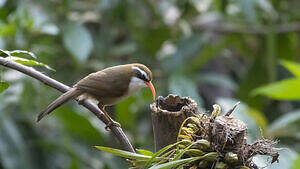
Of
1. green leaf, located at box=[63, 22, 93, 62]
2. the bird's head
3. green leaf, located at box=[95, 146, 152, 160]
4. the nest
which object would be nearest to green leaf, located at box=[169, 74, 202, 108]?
green leaf, located at box=[63, 22, 93, 62]

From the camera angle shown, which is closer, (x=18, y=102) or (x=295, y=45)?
(x=18, y=102)

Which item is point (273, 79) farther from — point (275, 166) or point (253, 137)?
point (275, 166)

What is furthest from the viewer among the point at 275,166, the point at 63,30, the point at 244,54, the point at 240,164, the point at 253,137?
the point at 244,54

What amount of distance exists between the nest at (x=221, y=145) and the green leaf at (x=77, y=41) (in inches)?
122

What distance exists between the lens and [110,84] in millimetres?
3402

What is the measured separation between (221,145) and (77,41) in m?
3.48

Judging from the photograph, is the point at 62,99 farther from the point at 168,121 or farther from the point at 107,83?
the point at 168,121

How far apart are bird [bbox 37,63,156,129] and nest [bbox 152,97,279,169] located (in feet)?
3.58

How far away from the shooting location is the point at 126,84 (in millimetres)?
3525

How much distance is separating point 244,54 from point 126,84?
411 centimetres

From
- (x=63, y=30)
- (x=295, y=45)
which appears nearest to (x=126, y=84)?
(x=63, y=30)

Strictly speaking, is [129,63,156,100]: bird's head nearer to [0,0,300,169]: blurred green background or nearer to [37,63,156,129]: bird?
[37,63,156,129]: bird

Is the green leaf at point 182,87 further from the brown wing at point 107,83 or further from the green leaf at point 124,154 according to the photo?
the green leaf at point 124,154

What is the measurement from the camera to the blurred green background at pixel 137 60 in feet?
16.8
